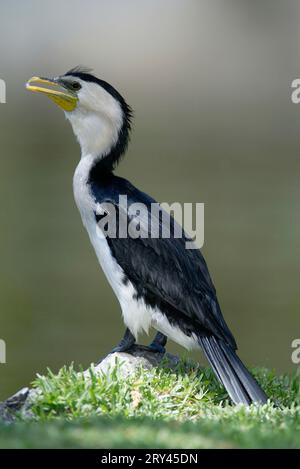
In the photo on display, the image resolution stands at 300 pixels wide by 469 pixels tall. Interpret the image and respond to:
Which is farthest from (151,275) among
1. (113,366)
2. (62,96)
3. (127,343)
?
(62,96)

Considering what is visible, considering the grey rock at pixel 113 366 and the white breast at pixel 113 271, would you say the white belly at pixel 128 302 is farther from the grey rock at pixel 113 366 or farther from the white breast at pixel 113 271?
the grey rock at pixel 113 366

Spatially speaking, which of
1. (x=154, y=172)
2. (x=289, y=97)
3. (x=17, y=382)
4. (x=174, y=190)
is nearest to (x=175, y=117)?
(x=289, y=97)

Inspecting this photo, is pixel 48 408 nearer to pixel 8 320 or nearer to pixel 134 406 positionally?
pixel 134 406

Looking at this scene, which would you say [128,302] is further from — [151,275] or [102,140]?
[102,140]

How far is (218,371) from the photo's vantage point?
658 centimetres

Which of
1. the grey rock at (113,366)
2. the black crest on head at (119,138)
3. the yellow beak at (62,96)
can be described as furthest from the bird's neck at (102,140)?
the grey rock at (113,366)

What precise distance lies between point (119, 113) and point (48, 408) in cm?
218

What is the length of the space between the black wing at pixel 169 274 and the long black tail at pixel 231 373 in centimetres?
6

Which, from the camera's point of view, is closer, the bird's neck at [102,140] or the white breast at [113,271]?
the white breast at [113,271]

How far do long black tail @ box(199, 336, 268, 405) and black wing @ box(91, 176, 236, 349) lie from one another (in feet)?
0.20

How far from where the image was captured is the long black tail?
21.2 ft

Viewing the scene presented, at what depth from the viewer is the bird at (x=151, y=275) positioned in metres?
6.69

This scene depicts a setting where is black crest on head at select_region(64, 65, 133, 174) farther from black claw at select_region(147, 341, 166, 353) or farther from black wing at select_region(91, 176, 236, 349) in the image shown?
black claw at select_region(147, 341, 166, 353)

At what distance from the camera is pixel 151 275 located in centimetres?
682
